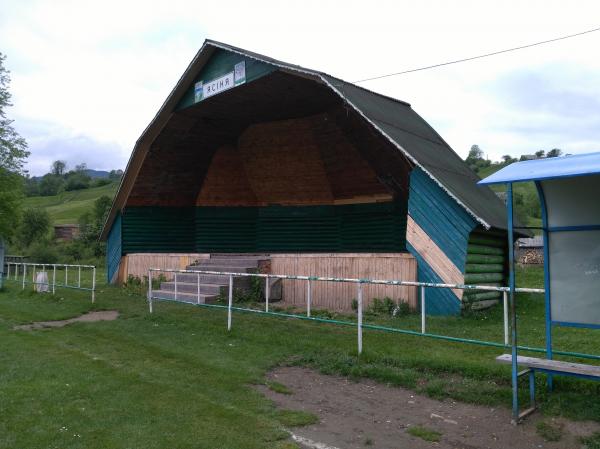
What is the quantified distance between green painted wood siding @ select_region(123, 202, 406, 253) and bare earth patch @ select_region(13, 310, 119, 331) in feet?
24.2

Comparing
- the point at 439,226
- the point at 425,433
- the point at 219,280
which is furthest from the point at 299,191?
the point at 425,433

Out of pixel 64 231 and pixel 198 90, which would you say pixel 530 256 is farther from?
pixel 64 231

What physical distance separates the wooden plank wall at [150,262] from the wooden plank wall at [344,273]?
12.6 feet

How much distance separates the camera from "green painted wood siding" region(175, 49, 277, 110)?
1450 cm

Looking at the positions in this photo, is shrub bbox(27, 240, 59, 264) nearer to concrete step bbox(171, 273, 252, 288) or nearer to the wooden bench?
concrete step bbox(171, 273, 252, 288)

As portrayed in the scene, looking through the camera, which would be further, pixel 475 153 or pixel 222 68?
pixel 475 153

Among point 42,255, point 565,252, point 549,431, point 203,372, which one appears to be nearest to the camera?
point 549,431

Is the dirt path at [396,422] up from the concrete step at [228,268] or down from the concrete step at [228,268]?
down

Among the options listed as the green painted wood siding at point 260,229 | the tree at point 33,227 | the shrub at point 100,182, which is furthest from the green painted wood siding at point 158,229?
the shrub at point 100,182

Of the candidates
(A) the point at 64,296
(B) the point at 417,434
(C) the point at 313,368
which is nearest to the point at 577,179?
(B) the point at 417,434

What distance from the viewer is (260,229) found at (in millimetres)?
22016

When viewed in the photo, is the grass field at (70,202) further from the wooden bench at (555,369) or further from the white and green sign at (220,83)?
the wooden bench at (555,369)

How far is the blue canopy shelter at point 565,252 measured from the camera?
5.21 metres

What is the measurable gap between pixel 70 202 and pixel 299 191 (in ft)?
293
